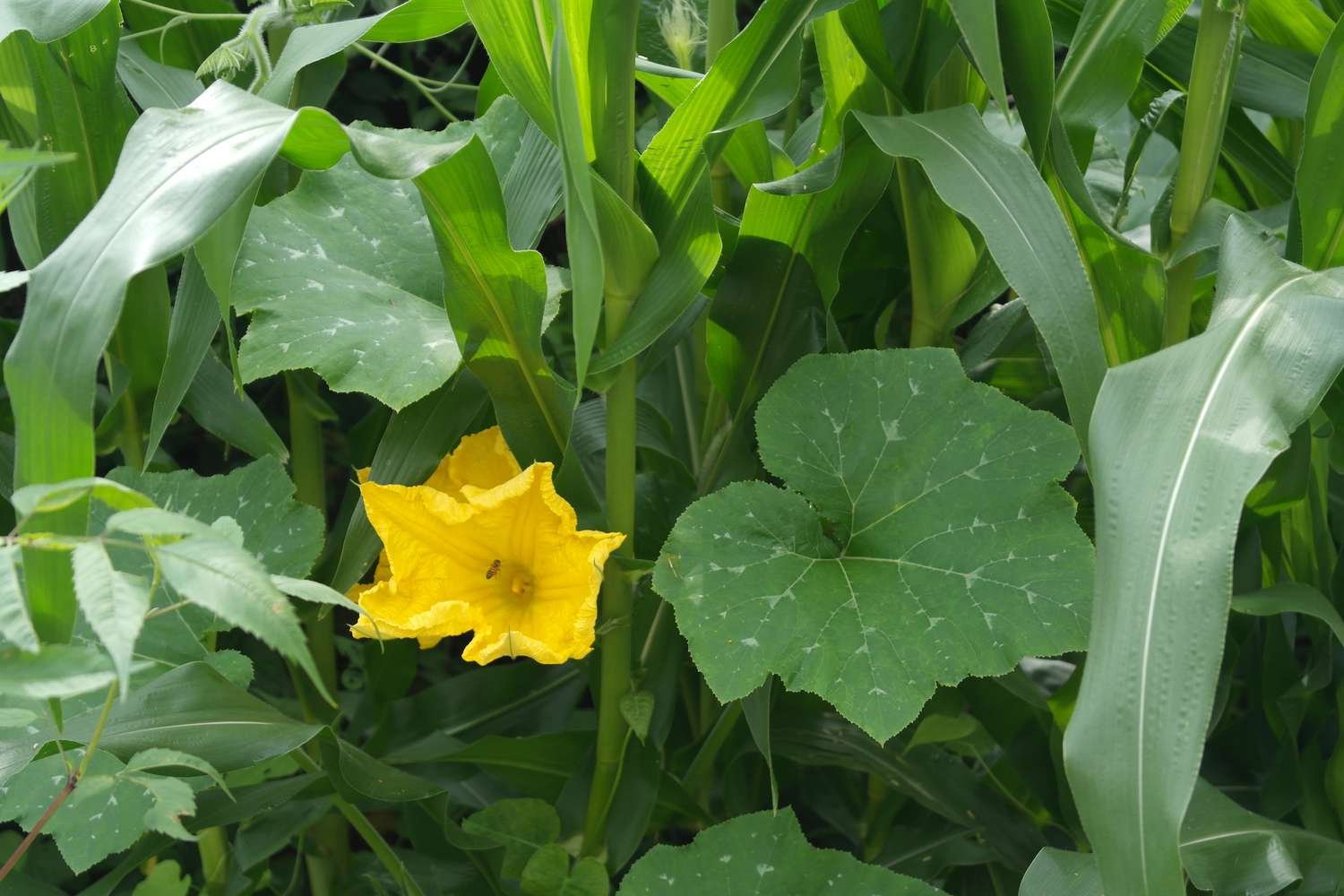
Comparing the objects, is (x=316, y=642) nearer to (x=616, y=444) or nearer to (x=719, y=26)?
(x=616, y=444)

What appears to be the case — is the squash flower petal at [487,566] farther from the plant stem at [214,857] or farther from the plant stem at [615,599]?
the plant stem at [214,857]

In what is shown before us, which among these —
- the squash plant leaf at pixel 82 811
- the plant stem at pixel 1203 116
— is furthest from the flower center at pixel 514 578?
the plant stem at pixel 1203 116

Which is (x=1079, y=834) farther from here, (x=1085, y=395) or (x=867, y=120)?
(x=867, y=120)

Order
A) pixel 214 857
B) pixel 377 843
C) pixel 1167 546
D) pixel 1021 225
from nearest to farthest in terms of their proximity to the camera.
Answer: pixel 1167 546, pixel 1021 225, pixel 377 843, pixel 214 857

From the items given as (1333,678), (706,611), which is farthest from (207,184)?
(1333,678)

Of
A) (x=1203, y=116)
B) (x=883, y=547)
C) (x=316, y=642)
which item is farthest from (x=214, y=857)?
(x=1203, y=116)

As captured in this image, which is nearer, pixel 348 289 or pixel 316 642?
pixel 348 289
